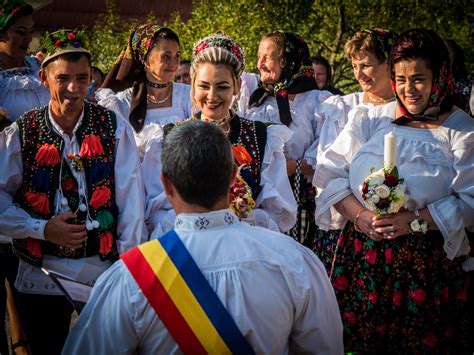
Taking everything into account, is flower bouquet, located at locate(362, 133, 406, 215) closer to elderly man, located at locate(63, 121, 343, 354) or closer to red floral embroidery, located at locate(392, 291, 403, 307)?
red floral embroidery, located at locate(392, 291, 403, 307)

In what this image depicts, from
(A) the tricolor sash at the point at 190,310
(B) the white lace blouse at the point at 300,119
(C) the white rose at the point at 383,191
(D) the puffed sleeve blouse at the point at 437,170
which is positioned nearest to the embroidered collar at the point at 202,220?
(A) the tricolor sash at the point at 190,310

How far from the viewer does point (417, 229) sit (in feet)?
12.5

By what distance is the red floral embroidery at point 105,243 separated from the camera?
3.93 meters

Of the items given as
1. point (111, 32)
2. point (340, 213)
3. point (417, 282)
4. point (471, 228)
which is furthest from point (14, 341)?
point (111, 32)

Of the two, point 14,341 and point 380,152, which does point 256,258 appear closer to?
point 380,152

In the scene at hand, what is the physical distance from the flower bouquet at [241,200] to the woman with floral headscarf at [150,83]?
1.48m

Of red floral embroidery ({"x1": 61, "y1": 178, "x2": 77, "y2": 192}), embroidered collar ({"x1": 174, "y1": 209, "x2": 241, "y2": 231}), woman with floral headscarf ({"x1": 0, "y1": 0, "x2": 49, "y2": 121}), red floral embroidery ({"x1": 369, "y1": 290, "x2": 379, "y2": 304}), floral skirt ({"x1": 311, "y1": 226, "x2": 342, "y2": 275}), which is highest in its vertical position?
woman with floral headscarf ({"x1": 0, "y1": 0, "x2": 49, "y2": 121})

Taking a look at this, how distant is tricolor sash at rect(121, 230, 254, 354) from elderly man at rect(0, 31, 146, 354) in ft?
4.73

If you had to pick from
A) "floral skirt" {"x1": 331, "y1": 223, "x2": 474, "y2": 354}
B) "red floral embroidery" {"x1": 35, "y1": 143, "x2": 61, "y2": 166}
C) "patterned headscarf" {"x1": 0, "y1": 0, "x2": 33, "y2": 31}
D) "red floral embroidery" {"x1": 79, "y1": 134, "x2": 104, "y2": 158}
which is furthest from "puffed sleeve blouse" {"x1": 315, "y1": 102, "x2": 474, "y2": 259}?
"patterned headscarf" {"x1": 0, "y1": 0, "x2": 33, "y2": 31}

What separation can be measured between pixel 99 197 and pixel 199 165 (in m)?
1.54

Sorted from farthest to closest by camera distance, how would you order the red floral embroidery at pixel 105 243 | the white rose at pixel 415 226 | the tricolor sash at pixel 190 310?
the red floral embroidery at pixel 105 243
the white rose at pixel 415 226
the tricolor sash at pixel 190 310

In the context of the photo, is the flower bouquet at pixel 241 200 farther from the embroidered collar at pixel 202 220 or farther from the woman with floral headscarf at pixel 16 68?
the woman with floral headscarf at pixel 16 68

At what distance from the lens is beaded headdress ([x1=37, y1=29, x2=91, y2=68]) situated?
Result: 4.06 metres

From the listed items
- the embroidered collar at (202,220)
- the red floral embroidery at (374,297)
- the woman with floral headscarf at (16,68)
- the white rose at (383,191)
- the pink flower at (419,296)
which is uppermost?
the woman with floral headscarf at (16,68)
